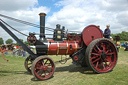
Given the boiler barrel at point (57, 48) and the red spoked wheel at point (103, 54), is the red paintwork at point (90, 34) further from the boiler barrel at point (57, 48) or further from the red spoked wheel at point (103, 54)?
the boiler barrel at point (57, 48)

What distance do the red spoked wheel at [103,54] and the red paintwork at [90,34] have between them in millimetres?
452

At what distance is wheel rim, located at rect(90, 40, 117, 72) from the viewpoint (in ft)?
18.4

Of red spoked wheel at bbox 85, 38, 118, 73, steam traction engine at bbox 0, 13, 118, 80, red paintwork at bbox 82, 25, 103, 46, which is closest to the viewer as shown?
red spoked wheel at bbox 85, 38, 118, 73

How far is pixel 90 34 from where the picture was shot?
5.98 metres

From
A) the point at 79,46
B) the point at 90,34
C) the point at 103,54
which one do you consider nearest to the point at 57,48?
the point at 79,46

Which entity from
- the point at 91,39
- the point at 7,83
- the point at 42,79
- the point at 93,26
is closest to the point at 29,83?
the point at 42,79

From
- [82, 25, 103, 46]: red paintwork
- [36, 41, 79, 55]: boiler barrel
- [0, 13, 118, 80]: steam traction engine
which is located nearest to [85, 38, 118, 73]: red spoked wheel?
[0, 13, 118, 80]: steam traction engine

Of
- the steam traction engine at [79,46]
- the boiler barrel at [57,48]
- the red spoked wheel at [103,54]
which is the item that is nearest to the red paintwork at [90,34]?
the steam traction engine at [79,46]

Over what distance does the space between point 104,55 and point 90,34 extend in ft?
4.01

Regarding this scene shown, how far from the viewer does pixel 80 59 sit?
235 inches

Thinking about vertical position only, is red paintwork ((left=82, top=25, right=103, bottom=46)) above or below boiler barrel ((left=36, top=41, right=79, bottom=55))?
above

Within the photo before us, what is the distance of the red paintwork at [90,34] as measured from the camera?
5885mm

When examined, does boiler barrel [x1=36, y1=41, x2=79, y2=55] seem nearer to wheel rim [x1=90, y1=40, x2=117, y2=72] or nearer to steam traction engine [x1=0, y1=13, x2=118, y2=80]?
steam traction engine [x1=0, y1=13, x2=118, y2=80]

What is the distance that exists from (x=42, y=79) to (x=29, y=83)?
1.75ft
